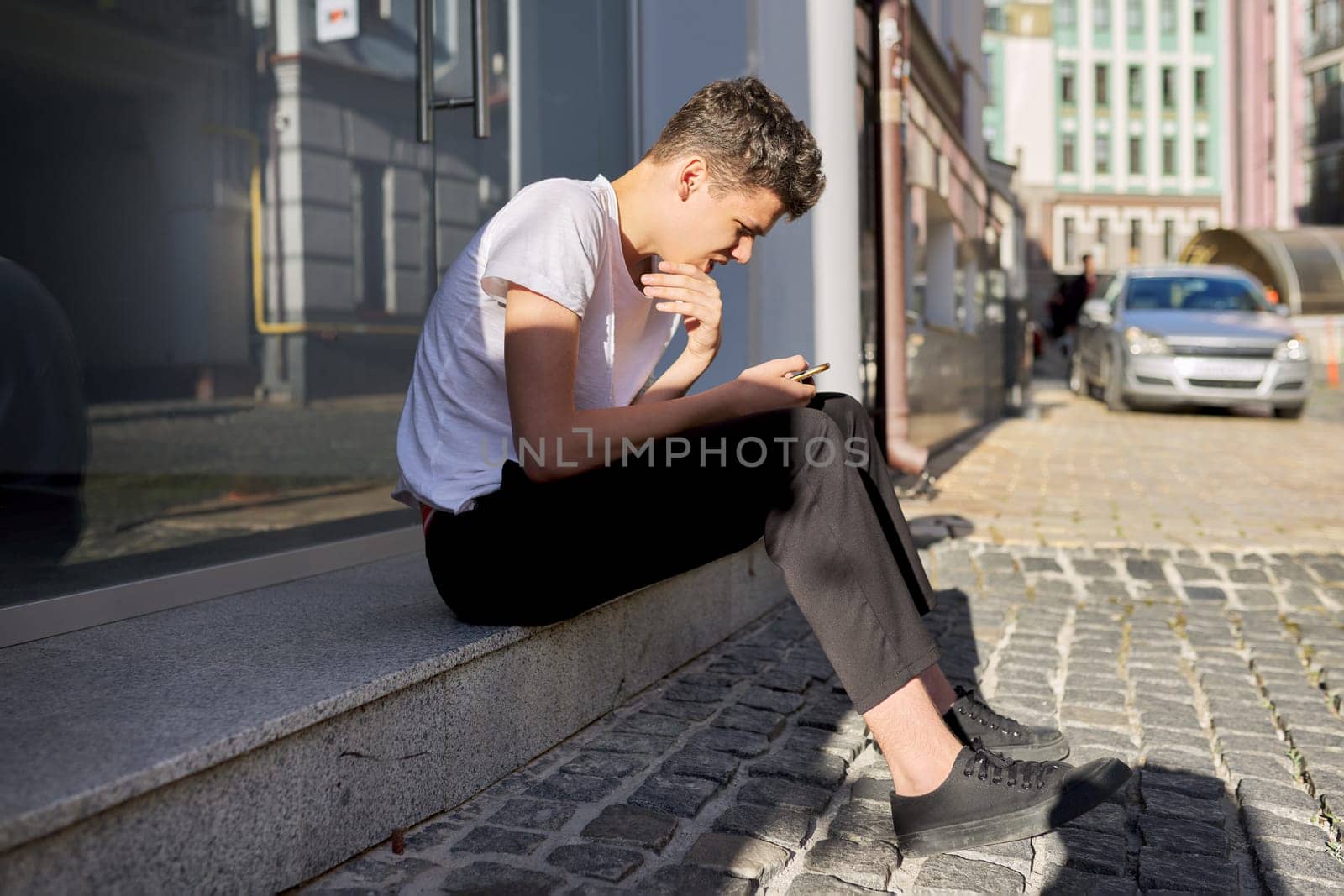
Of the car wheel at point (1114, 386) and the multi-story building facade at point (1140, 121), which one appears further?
the multi-story building facade at point (1140, 121)

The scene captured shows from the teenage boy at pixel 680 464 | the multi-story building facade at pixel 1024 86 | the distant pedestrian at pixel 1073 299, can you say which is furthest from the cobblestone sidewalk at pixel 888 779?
the multi-story building facade at pixel 1024 86

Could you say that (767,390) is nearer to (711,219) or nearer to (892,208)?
(711,219)

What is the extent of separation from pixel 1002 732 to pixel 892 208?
497 cm

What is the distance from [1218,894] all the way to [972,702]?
0.66 metres

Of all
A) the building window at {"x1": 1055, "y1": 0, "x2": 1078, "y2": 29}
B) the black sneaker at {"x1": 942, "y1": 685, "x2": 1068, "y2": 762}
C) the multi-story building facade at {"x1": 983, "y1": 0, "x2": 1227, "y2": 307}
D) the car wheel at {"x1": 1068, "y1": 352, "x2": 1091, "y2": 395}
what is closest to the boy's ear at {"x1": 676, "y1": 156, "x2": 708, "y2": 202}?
the black sneaker at {"x1": 942, "y1": 685, "x2": 1068, "y2": 762}

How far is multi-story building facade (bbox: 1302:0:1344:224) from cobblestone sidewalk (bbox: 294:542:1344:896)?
43.7 meters

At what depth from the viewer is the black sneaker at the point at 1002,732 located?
263 cm

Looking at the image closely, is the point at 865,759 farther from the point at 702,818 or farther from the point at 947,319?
the point at 947,319

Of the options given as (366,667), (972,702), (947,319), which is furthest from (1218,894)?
(947,319)

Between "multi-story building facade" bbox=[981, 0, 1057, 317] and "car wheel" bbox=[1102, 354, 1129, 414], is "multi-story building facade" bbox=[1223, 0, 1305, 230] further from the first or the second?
"car wheel" bbox=[1102, 354, 1129, 414]

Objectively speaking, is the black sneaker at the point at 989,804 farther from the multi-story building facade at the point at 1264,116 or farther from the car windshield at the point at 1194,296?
the multi-story building facade at the point at 1264,116

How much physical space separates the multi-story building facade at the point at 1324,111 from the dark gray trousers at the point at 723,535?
45401 millimetres

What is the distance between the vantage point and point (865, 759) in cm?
Result: 280

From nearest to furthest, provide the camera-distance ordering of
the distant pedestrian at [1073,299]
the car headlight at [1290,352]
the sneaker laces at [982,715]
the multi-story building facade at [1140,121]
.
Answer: the sneaker laces at [982,715], the car headlight at [1290,352], the distant pedestrian at [1073,299], the multi-story building facade at [1140,121]
